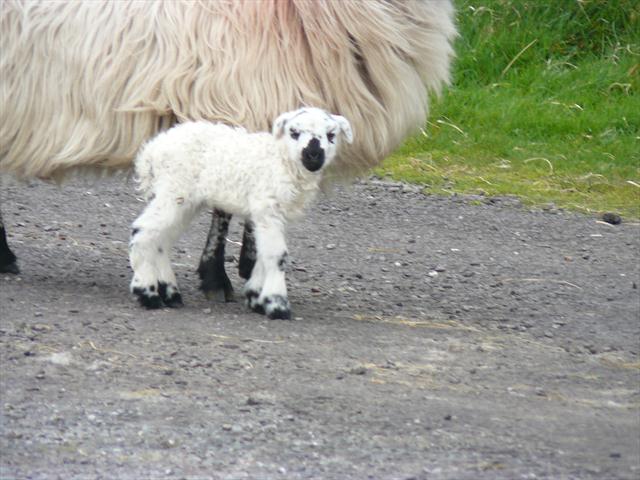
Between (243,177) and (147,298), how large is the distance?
28.6 inches

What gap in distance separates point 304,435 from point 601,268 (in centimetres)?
345

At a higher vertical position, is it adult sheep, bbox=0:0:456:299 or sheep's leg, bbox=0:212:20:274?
adult sheep, bbox=0:0:456:299

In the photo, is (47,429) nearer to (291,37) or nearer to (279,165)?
(279,165)

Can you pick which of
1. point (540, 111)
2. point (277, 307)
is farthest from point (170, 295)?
point (540, 111)

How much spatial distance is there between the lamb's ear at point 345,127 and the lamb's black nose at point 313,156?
0.15 metres

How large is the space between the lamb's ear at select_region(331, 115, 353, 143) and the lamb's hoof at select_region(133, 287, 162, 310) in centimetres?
111

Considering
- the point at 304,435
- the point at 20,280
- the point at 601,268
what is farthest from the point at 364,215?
the point at 304,435

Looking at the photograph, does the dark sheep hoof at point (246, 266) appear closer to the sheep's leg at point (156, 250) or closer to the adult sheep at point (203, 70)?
the adult sheep at point (203, 70)

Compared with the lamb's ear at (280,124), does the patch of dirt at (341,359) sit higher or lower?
lower

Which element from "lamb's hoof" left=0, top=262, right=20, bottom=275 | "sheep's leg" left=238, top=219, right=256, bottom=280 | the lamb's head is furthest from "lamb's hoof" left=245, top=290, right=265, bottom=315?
"lamb's hoof" left=0, top=262, right=20, bottom=275

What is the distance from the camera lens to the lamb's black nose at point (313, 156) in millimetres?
5793

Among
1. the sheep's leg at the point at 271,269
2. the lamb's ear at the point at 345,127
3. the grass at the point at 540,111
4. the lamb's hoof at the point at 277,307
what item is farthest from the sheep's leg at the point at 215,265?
the grass at the point at 540,111

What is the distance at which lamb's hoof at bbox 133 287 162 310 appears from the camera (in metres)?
6.18

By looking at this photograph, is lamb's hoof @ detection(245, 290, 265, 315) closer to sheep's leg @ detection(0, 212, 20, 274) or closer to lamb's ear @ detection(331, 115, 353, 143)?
lamb's ear @ detection(331, 115, 353, 143)
